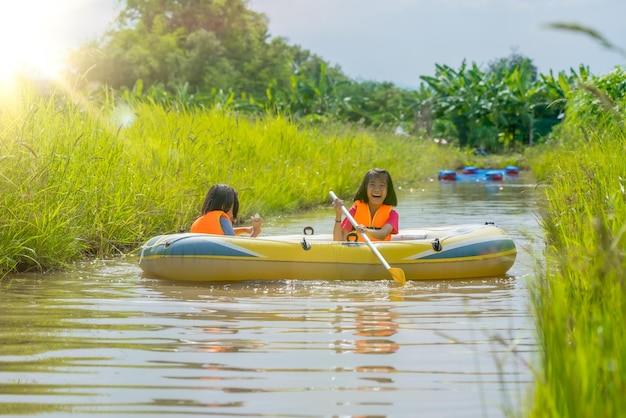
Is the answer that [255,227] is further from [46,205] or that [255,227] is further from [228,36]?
[228,36]

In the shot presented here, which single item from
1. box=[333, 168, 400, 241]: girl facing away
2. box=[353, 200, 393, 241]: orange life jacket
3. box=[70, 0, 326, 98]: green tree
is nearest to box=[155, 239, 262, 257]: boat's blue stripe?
box=[333, 168, 400, 241]: girl facing away

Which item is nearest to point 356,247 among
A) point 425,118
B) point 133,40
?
point 425,118

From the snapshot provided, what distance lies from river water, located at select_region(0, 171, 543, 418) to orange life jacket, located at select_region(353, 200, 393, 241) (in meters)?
1.10

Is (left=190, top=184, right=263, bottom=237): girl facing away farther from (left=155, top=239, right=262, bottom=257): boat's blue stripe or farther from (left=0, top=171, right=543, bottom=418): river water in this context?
(left=0, top=171, right=543, bottom=418): river water

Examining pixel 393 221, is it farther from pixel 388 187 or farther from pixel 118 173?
Answer: pixel 118 173

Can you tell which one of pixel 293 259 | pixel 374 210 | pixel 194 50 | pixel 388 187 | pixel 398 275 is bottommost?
pixel 398 275

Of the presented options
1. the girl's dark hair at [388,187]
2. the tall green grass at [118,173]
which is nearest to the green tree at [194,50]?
the tall green grass at [118,173]

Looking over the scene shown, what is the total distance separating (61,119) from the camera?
398 inches

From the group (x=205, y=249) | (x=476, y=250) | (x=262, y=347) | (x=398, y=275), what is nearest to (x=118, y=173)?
(x=205, y=249)

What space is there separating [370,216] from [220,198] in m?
1.40

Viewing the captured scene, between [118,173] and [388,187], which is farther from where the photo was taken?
[118,173]

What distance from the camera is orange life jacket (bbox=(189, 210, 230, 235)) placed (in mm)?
9219

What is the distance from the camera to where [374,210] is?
976cm

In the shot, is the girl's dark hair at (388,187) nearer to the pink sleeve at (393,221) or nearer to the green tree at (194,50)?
the pink sleeve at (393,221)
